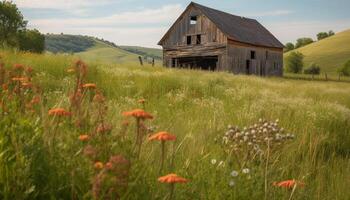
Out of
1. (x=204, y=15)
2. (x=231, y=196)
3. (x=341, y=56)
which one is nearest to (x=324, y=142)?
(x=231, y=196)

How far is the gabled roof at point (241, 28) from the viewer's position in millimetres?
39250

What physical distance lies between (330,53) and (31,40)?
67.7 meters

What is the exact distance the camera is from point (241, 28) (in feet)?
143

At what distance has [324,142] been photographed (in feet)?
24.6

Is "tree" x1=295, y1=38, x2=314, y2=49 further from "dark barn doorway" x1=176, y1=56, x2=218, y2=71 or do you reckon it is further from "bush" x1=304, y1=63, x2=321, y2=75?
"dark barn doorway" x1=176, y1=56, x2=218, y2=71

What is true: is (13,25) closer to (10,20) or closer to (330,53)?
(10,20)

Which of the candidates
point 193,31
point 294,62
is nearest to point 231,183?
point 193,31

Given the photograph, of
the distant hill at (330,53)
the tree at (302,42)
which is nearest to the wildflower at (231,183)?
the distant hill at (330,53)

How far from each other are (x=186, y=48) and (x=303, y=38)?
340 feet

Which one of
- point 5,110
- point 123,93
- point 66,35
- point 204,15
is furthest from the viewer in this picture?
point 66,35

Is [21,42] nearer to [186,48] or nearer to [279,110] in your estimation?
[186,48]

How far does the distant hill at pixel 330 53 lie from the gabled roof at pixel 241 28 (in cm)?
4246

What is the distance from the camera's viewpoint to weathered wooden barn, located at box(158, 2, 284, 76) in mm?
38562

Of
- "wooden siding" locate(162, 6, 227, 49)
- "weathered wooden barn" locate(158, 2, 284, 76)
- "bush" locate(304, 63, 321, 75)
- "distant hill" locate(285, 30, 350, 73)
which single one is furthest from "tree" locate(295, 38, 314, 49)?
"wooden siding" locate(162, 6, 227, 49)
